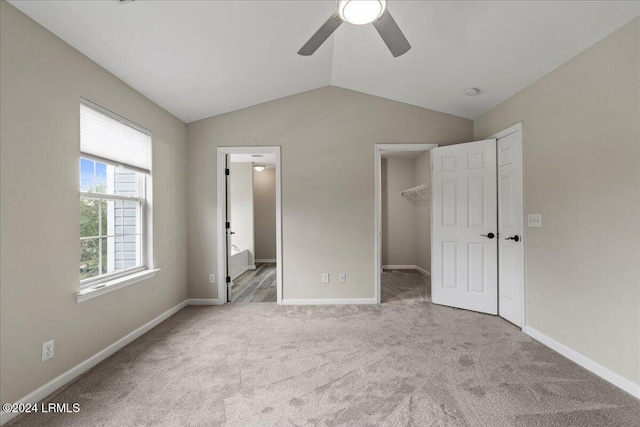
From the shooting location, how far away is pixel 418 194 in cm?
538

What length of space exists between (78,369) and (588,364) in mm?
3832

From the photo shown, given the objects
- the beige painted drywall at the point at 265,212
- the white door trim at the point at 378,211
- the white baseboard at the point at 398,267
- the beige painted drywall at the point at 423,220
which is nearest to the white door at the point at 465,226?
the white door trim at the point at 378,211

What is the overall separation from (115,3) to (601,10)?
3.14m

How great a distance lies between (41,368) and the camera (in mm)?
1801

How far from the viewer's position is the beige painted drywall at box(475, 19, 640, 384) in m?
1.85

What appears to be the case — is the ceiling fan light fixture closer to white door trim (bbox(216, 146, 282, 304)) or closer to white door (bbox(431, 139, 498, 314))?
white door trim (bbox(216, 146, 282, 304))

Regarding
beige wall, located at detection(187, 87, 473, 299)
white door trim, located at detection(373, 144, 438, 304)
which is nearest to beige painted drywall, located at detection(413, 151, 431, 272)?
white door trim, located at detection(373, 144, 438, 304)

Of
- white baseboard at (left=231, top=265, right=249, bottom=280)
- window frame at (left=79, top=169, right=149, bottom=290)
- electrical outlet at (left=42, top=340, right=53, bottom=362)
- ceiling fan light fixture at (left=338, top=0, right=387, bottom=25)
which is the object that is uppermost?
ceiling fan light fixture at (left=338, top=0, right=387, bottom=25)

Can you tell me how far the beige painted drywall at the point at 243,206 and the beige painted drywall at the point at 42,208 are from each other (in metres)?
3.75

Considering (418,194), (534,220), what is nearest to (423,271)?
(418,194)

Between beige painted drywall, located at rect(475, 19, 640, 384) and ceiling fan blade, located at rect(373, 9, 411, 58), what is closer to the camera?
ceiling fan blade, located at rect(373, 9, 411, 58)

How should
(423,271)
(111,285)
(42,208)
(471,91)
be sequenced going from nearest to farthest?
(42,208)
(111,285)
(471,91)
(423,271)

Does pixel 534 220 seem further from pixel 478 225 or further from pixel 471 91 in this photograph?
pixel 471 91

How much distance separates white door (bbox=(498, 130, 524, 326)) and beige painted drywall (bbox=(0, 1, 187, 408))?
12.8ft
